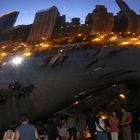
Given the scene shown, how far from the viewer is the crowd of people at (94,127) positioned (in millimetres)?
13594

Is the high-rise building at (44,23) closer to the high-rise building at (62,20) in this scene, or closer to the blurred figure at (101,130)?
the high-rise building at (62,20)

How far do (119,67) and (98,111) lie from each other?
4.12 m

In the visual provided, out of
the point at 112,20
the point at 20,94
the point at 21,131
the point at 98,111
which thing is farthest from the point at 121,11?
the point at 21,131

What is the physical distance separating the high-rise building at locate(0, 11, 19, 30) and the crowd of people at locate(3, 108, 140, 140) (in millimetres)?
10437

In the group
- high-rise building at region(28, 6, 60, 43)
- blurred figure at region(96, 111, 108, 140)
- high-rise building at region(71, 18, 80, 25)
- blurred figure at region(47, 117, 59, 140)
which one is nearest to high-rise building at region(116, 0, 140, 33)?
high-rise building at region(71, 18, 80, 25)

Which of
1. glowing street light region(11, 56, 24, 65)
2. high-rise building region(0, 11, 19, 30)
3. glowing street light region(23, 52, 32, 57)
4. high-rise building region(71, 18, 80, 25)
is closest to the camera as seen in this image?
glowing street light region(11, 56, 24, 65)

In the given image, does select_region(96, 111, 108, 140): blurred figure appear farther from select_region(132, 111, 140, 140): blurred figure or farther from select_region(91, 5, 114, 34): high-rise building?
select_region(91, 5, 114, 34): high-rise building

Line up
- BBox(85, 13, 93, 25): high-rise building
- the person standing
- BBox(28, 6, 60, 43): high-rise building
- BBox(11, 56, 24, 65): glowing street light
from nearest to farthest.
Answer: the person standing, BBox(11, 56, 24, 65): glowing street light, BBox(85, 13, 93, 25): high-rise building, BBox(28, 6, 60, 43): high-rise building

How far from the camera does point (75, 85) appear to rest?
11.8 metres

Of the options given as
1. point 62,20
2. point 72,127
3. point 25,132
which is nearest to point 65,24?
point 62,20

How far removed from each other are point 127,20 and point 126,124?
9800 mm

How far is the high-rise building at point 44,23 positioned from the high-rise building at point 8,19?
1.65m

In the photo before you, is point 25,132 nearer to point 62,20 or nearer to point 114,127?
point 114,127

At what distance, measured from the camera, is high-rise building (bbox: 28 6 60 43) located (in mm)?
23281
